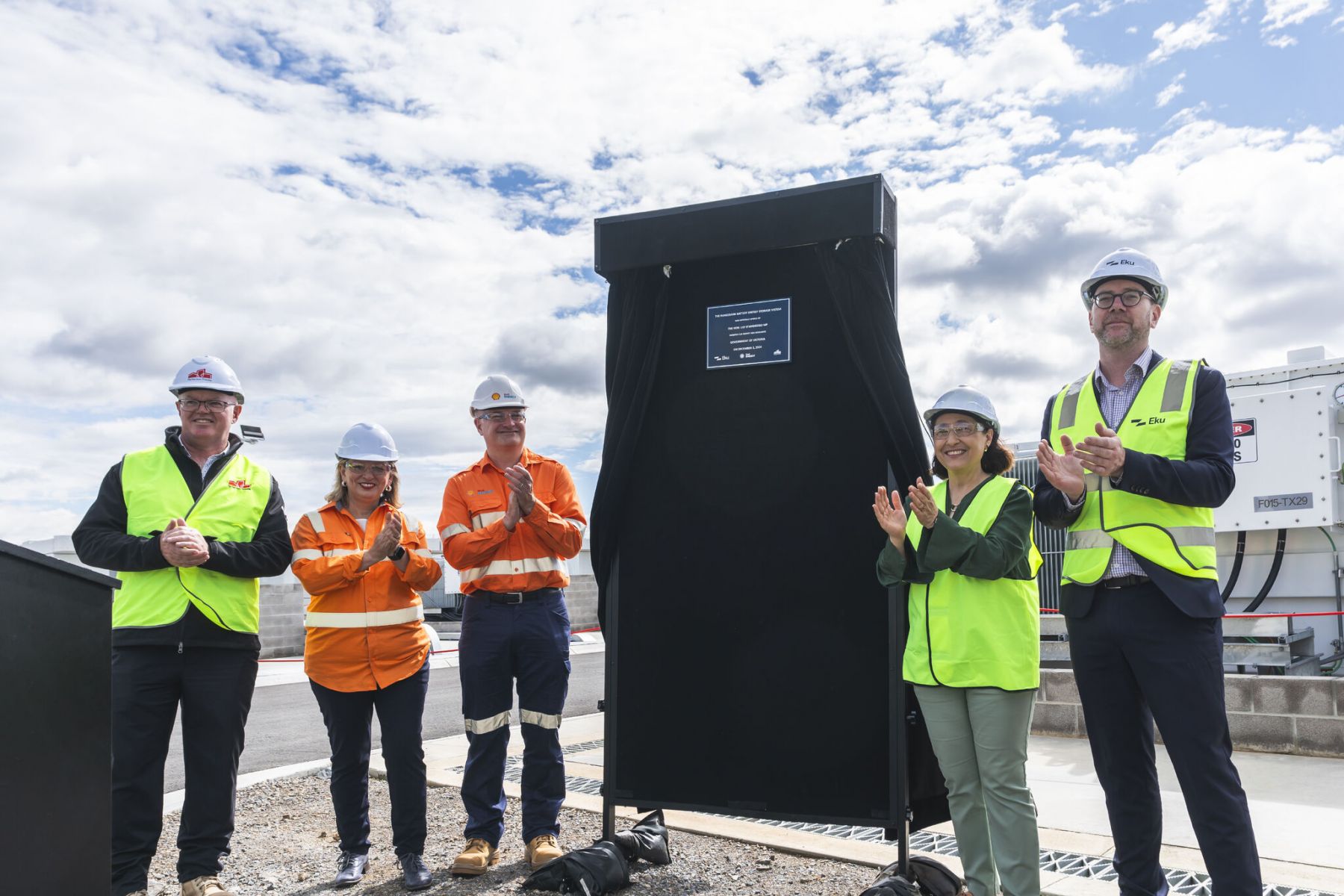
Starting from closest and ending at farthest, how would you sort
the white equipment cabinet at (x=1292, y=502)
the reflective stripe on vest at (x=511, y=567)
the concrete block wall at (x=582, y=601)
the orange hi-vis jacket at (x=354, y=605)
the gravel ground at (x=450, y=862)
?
the gravel ground at (x=450, y=862)
the orange hi-vis jacket at (x=354, y=605)
the reflective stripe on vest at (x=511, y=567)
the white equipment cabinet at (x=1292, y=502)
the concrete block wall at (x=582, y=601)

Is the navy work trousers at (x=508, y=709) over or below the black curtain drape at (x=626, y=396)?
below

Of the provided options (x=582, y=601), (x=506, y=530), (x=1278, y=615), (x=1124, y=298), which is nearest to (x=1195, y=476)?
(x=1124, y=298)

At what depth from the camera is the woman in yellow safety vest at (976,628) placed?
315 cm

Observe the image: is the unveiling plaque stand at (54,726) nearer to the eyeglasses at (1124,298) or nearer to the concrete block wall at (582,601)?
the eyeglasses at (1124,298)

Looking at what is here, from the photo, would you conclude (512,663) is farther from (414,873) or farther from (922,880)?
(922,880)

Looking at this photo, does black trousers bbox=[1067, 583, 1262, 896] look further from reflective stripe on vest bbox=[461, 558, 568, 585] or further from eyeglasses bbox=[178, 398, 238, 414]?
eyeglasses bbox=[178, 398, 238, 414]

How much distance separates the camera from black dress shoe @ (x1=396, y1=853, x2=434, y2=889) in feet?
12.8

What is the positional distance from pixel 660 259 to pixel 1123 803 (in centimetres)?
259

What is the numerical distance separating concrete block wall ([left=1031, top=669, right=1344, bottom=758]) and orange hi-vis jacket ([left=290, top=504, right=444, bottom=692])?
4088 mm

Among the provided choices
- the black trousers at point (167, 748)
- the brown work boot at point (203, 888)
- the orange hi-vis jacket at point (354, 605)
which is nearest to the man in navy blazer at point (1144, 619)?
the orange hi-vis jacket at point (354, 605)

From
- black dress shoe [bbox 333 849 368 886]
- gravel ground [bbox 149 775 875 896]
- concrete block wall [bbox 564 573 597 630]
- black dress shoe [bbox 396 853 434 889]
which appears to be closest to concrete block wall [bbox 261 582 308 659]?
concrete block wall [bbox 564 573 597 630]

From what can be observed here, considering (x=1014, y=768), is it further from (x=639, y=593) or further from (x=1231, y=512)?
(x=1231, y=512)

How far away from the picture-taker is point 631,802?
4086mm

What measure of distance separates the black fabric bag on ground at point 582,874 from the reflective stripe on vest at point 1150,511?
6.50 ft
